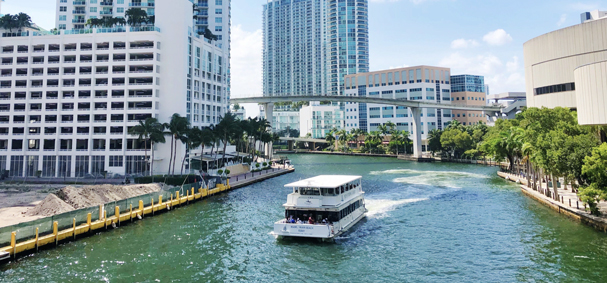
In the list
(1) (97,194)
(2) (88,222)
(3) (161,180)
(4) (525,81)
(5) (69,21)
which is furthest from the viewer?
(5) (69,21)

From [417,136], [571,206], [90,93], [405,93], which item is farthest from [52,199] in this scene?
[405,93]

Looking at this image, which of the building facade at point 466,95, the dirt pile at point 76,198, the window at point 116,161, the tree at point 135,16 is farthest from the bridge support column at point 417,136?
the dirt pile at point 76,198

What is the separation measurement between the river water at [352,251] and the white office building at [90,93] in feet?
126

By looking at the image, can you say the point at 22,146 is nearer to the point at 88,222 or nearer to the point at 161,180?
the point at 161,180

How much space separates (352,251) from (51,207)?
105ft

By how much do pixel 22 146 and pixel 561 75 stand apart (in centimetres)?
11259

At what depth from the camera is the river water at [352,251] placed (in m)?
25.7

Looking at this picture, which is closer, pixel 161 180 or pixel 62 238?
pixel 62 238

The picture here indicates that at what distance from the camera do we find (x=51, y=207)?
39.6 m

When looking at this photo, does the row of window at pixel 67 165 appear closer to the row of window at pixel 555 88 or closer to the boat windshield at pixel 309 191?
the boat windshield at pixel 309 191

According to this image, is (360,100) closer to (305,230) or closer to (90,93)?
(90,93)

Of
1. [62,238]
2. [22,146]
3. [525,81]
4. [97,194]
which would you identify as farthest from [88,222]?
[525,81]

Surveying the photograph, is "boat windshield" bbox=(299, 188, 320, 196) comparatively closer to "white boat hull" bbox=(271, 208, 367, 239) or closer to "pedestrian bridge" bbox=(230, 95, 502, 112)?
"white boat hull" bbox=(271, 208, 367, 239)

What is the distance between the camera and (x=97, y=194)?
45312 mm
